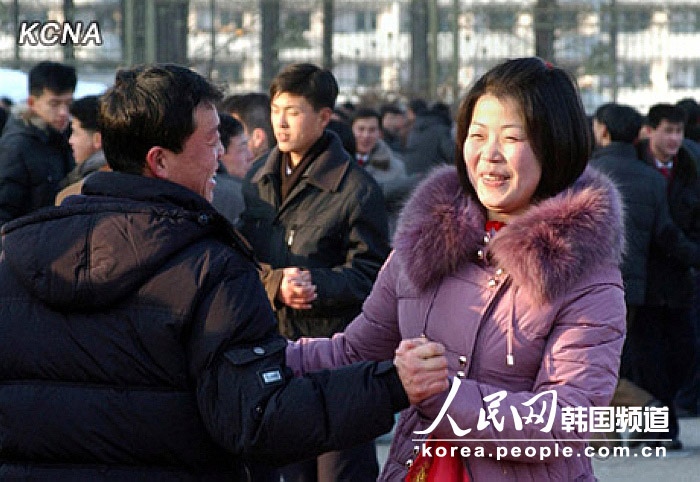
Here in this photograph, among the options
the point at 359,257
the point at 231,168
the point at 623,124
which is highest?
the point at 623,124

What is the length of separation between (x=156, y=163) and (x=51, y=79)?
5498 millimetres

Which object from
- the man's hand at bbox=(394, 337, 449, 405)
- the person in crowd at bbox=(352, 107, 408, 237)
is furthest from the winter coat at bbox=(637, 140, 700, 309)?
the man's hand at bbox=(394, 337, 449, 405)

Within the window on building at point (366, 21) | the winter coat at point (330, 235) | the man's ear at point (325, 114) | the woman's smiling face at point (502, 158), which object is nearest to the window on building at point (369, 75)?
the window on building at point (366, 21)

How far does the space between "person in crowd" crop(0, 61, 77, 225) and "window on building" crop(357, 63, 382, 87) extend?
7988mm

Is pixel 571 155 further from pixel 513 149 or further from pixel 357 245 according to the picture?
pixel 357 245

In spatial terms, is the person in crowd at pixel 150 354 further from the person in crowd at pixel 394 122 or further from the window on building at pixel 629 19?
the window on building at pixel 629 19

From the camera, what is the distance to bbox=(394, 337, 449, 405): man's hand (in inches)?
128

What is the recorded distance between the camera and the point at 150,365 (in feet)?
10.5

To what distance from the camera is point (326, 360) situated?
383cm

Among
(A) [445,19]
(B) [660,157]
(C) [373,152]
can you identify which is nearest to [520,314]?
(B) [660,157]

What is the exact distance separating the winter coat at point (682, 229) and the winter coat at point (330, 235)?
3.00m

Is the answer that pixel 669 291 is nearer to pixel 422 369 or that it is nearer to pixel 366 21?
pixel 422 369

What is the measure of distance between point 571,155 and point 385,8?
501 inches

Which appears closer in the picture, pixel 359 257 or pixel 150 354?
pixel 150 354
